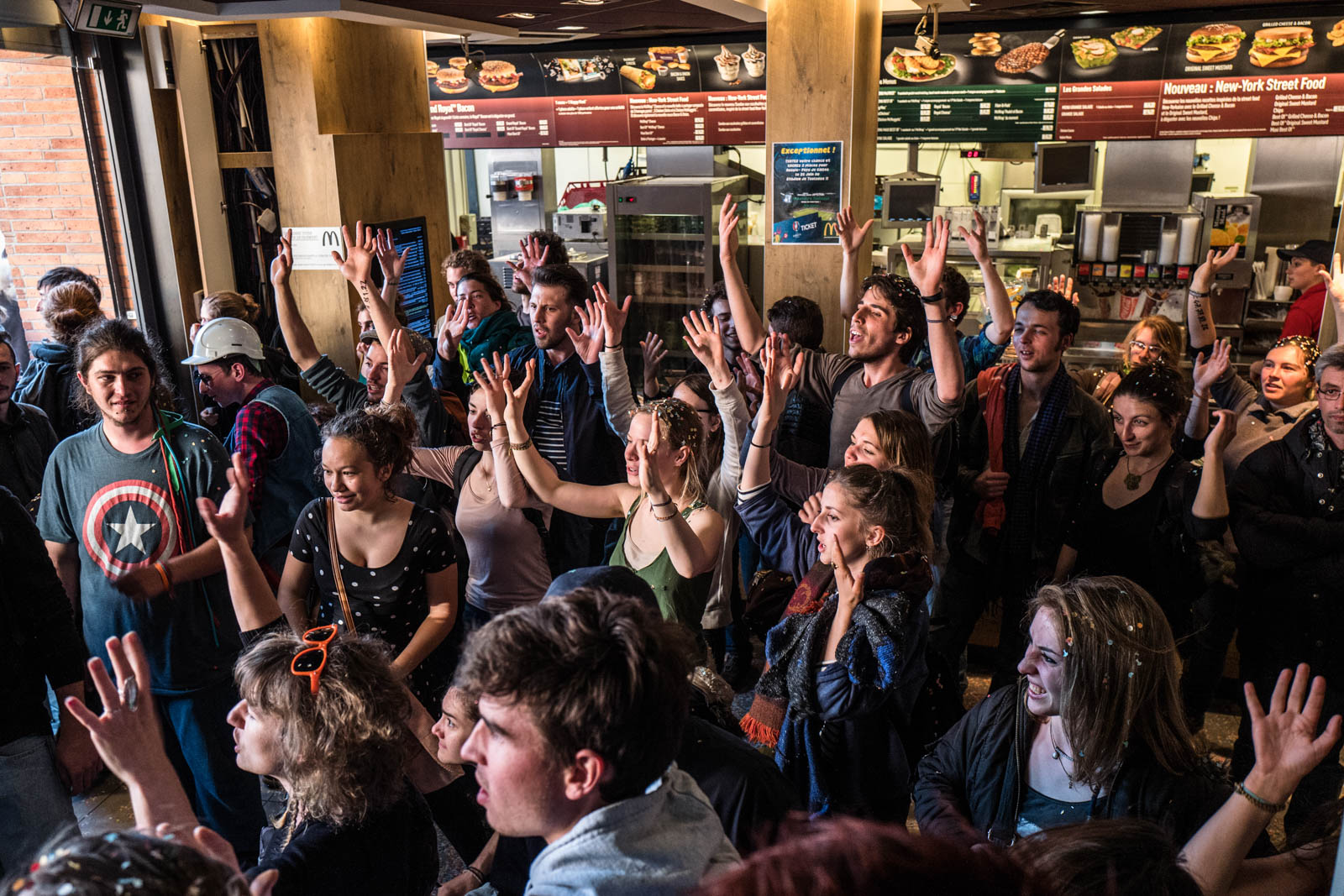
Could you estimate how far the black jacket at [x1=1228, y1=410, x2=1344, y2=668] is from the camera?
2803 mm

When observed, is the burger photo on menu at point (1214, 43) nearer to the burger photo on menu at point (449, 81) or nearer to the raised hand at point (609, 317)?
the raised hand at point (609, 317)

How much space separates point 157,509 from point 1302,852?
2762mm

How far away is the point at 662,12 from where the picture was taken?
5512mm

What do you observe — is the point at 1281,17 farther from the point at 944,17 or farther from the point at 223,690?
the point at 223,690

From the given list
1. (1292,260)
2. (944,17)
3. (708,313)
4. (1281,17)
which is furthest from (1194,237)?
(708,313)

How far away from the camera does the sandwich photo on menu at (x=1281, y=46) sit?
254 inches

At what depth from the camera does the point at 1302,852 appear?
1681 mm

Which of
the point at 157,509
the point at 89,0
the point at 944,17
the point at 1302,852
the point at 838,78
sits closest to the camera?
the point at 1302,852

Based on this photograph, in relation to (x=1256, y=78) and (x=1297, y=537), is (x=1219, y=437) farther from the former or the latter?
(x=1256, y=78)

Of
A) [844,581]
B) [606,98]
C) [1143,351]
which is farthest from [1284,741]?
[606,98]

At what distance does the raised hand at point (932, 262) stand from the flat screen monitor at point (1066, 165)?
13.7ft

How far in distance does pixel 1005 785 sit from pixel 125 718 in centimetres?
158

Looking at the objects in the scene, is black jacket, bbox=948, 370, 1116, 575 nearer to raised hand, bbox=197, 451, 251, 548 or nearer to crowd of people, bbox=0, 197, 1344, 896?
crowd of people, bbox=0, 197, 1344, 896

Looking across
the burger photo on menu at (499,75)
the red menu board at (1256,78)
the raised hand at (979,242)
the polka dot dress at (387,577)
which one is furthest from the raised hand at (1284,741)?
the burger photo on menu at (499,75)
